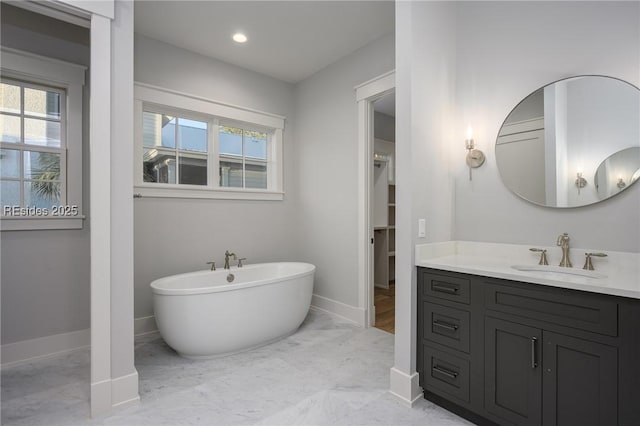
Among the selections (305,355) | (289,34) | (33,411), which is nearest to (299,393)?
(305,355)

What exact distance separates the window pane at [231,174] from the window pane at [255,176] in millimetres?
92

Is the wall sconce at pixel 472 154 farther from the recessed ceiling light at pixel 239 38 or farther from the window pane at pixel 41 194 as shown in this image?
the window pane at pixel 41 194

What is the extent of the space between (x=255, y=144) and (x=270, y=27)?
1406 mm

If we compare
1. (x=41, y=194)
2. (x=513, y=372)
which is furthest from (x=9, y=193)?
(x=513, y=372)

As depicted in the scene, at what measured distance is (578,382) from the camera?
137cm

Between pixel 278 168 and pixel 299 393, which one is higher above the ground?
pixel 278 168

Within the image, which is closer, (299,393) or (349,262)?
(299,393)

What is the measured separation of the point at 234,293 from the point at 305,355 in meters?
0.80

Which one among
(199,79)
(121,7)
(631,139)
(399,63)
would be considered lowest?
(631,139)

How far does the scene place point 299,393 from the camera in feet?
6.68

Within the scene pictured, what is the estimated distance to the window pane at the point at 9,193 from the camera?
8.04 ft

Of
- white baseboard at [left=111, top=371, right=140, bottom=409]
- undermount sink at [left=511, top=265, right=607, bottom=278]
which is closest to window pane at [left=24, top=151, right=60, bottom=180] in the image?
white baseboard at [left=111, top=371, right=140, bottom=409]

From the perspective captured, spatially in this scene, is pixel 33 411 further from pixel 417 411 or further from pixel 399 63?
pixel 399 63

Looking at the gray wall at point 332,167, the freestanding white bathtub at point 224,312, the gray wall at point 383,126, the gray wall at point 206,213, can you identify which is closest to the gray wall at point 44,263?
the gray wall at point 206,213
